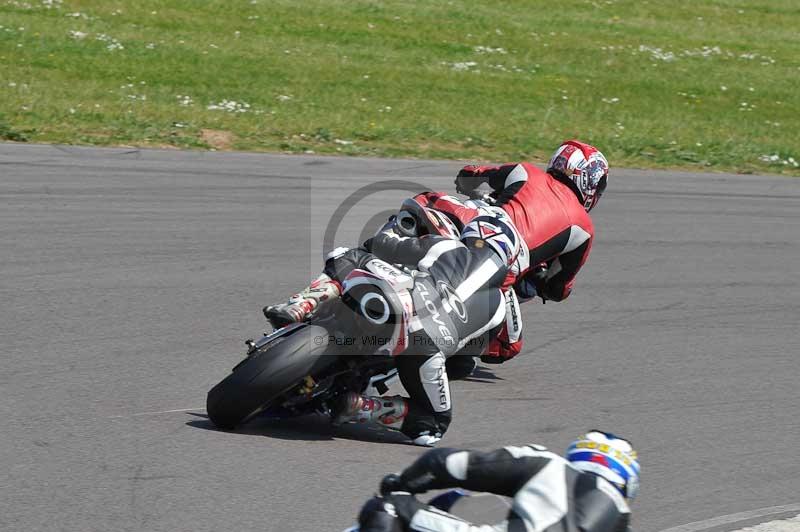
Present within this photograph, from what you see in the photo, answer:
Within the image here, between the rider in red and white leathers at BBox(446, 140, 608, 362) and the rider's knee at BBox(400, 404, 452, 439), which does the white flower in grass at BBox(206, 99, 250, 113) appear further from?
the rider's knee at BBox(400, 404, 452, 439)

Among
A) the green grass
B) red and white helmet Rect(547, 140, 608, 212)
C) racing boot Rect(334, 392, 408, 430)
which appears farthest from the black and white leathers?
the green grass

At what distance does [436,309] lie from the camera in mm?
5805

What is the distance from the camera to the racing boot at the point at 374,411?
6.05m

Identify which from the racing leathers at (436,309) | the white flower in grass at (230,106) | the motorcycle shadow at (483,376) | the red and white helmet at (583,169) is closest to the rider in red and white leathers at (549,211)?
the red and white helmet at (583,169)

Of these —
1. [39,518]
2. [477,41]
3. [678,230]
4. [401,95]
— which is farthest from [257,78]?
[39,518]

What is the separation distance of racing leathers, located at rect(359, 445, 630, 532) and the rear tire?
5.27 feet

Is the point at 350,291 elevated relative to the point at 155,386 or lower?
elevated

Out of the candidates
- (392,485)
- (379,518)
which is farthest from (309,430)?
(379,518)

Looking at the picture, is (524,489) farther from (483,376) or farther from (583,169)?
(583,169)

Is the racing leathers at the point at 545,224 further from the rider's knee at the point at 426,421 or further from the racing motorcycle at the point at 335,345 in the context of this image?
the racing motorcycle at the point at 335,345

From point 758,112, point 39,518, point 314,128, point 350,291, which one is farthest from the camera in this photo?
point 758,112

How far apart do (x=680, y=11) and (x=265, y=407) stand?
74.4 ft

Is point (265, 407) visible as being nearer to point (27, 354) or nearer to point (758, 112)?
point (27, 354)

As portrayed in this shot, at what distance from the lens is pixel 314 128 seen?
13992mm
